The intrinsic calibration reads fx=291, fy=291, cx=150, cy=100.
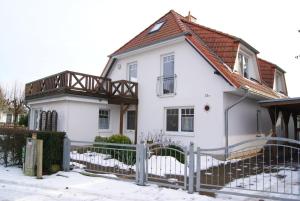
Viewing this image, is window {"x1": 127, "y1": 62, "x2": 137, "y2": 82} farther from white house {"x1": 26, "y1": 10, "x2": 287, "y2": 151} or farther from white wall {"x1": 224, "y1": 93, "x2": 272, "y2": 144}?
white wall {"x1": 224, "y1": 93, "x2": 272, "y2": 144}

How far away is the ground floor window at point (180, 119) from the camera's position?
14680mm

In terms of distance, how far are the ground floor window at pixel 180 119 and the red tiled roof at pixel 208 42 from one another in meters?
2.73

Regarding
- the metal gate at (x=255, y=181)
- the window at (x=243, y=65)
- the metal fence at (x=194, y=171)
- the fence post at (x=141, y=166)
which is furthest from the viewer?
the window at (x=243, y=65)

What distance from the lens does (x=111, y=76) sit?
64.5ft

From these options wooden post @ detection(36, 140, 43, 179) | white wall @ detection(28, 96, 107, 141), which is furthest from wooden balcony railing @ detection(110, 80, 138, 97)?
wooden post @ detection(36, 140, 43, 179)

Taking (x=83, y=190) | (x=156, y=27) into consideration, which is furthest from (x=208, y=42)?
(x=83, y=190)

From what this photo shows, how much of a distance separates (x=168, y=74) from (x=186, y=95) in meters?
1.93

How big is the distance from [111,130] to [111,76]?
383cm

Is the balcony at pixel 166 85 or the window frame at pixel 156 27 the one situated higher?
the window frame at pixel 156 27

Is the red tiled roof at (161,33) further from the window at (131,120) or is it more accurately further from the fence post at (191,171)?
the fence post at (191,171)

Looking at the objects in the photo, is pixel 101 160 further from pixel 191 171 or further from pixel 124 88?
pixel 124 88

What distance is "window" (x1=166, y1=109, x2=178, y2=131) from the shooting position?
15257 millimetres

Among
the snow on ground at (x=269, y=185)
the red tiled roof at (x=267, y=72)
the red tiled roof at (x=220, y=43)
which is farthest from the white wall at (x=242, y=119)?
the snow on ground at (x=269, y=185)

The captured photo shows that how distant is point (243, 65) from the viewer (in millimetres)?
16594
